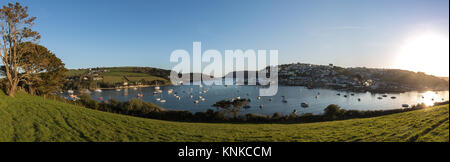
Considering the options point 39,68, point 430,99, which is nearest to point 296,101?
point 430,99

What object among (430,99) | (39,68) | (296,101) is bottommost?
(296,101)

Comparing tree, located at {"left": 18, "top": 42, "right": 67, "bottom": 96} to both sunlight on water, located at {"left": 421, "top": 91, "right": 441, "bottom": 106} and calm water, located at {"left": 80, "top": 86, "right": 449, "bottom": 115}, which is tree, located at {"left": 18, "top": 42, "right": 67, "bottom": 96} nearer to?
calm water, located at {"left": 80, "top": 86, "right": 449, "bottom": 115}

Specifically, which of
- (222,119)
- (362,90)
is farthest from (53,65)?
(362,90)

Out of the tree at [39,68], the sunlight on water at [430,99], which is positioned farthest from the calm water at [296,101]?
the tree at [39,68]

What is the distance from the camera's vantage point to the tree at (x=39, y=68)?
16.3 meters

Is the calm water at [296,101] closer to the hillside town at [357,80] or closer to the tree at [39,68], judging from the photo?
the hillside town at [357,80]

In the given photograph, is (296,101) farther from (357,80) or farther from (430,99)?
(357,80)

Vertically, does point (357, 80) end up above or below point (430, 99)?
above

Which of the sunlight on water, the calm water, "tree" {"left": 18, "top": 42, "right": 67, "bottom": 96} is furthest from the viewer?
the sunlight on water

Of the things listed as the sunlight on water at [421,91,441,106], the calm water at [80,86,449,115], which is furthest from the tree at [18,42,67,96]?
the sunlight on water at [421,91,441,106]

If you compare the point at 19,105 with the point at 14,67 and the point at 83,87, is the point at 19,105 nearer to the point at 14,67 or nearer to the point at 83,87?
the point at 14,67

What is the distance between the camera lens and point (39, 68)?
1839 cm

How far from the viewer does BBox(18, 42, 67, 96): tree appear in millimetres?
16297

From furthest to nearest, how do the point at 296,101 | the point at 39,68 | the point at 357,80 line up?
the point at 357,80 → the point at 296,101 → the point at 39,68
